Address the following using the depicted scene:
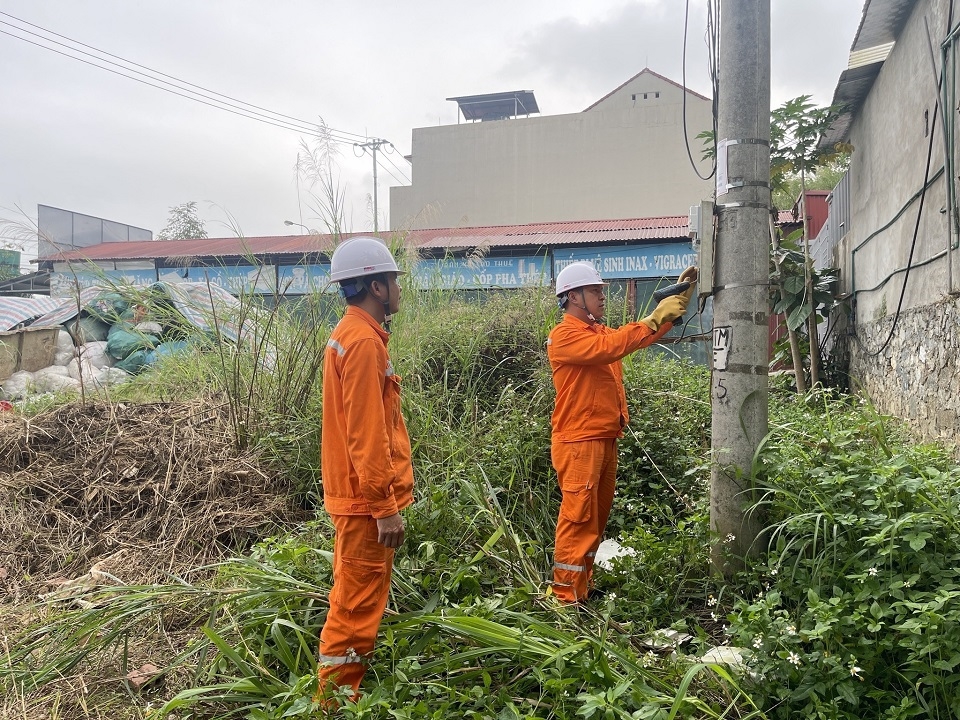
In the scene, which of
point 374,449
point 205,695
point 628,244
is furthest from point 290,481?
point 628,244

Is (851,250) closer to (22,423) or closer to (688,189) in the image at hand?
(22,423)

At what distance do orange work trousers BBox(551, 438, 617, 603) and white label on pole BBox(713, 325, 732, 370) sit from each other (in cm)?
83

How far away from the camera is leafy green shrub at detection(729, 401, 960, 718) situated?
2041 mm

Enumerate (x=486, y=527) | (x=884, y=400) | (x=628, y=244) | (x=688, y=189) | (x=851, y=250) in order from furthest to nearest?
(x=688, y=189) → (x=628, y=244) → (x=851, y=250) → (x=884, y=400) → (x=486, y=527)

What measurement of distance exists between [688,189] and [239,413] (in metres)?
22.1

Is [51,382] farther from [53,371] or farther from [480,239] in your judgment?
[480,239]

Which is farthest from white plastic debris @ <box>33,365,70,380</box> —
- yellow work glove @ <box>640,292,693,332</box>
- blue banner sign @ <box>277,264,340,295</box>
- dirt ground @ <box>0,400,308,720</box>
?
yellow work glove @ <box>640,292,693,332</box>

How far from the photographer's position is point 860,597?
2.24m

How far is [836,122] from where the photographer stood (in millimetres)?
6918

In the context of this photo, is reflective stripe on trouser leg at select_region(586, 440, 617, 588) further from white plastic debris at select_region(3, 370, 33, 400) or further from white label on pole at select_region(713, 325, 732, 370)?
white plastic debris at select_region(3, 370, 33, 400)

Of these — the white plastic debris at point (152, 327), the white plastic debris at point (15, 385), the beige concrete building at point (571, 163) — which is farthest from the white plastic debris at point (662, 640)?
the beige concrete building at point (571, 163)

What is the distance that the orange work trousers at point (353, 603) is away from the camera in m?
2.56

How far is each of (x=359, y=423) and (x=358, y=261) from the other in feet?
2.40

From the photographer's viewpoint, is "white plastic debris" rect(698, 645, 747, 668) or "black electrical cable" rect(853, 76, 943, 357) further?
"black electrical cable" rect(853, 76, 943, 357)
